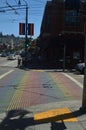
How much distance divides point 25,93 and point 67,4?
4.97m

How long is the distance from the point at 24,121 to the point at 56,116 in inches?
43.1

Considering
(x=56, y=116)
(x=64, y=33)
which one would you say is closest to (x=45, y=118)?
(x=56, y=116)

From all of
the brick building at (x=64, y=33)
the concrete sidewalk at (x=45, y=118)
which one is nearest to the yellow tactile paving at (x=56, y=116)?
the concrete sidewalk at (x=45, y=118)

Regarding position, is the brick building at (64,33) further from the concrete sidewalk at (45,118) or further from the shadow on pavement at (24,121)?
the shadow on pavement at (24,121)

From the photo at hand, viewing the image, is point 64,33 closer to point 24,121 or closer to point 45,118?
point 45,118

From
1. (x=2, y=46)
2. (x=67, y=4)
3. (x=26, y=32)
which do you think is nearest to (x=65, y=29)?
(x=26, y=32)

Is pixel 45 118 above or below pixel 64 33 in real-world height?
above

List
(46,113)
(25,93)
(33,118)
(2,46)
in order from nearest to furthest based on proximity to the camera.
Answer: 1. (33,118)
2. (46,113)
3. (25,93)
4. (2,46)

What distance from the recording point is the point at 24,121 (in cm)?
1084

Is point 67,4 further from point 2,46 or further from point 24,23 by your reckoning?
point 2,46

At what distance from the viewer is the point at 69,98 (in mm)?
16266

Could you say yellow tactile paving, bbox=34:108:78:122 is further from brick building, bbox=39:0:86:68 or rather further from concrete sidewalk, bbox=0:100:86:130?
brick building, bbox=39:0:86:68

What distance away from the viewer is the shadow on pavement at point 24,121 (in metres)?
10.1

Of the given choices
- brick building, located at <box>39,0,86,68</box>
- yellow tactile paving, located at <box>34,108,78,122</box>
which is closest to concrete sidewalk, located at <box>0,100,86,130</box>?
yellow tactile paving, located at <box>34,108,78,122</box>
